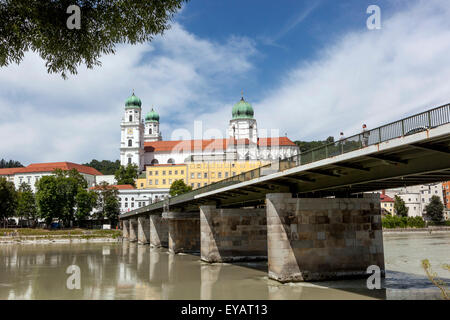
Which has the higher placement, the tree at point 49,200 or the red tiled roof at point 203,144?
the red tiled roof at point 203,144

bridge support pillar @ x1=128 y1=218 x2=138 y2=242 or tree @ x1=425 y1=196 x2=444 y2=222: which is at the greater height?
tree @ x1=425 y1=196 x2=444 y2=222

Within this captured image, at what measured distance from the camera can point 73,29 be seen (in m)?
12.0

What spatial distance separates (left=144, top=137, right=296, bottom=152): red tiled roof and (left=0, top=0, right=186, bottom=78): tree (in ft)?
402

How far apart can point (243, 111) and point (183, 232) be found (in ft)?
356

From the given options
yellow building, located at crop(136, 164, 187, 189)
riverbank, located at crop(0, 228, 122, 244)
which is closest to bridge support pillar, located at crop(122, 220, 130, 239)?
riverbank, located at crop(0, 228, 122, 244)

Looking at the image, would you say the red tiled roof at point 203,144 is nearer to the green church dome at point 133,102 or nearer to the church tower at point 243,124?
the church tower at point 243,124

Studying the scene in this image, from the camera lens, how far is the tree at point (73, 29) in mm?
11344

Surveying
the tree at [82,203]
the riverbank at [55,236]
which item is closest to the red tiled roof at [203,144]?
the tree at [82,203]

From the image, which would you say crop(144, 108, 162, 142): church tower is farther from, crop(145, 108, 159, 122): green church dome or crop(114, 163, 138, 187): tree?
crop(114, 163, 138, 187): tree

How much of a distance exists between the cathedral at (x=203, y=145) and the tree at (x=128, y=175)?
392 cm

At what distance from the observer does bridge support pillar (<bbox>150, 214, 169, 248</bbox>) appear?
56.8m

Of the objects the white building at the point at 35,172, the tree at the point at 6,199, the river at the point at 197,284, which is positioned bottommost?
the river at the point at 197,284

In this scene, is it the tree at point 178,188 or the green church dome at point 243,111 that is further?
the green church dome at point 243,111
